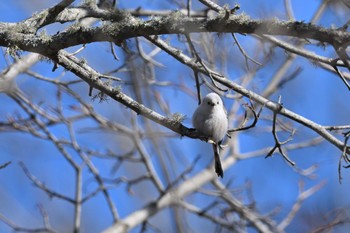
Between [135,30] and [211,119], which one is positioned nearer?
[135,30]

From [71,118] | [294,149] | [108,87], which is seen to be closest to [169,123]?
[108,87]

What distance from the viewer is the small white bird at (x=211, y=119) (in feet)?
10.3

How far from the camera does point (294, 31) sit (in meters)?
2.21

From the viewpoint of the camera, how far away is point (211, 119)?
316 cm

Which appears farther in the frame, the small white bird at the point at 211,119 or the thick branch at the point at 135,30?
the small white bird at the point at 211,119

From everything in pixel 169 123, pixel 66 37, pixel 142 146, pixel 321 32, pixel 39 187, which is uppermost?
pixel 142 146

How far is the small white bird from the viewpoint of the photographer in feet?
10.3

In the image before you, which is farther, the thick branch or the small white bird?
the small white bird

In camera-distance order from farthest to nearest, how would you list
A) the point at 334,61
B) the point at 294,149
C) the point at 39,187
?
the point at 294,149, the point at 39,187, the point at 334,61

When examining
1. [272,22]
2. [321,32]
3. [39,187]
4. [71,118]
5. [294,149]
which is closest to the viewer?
[321,32]

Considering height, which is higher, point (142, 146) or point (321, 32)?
point (142, 146)

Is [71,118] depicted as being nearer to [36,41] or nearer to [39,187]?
[39,187]

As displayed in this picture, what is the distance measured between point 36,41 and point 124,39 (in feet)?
1.42

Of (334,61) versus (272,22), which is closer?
(272,22)
